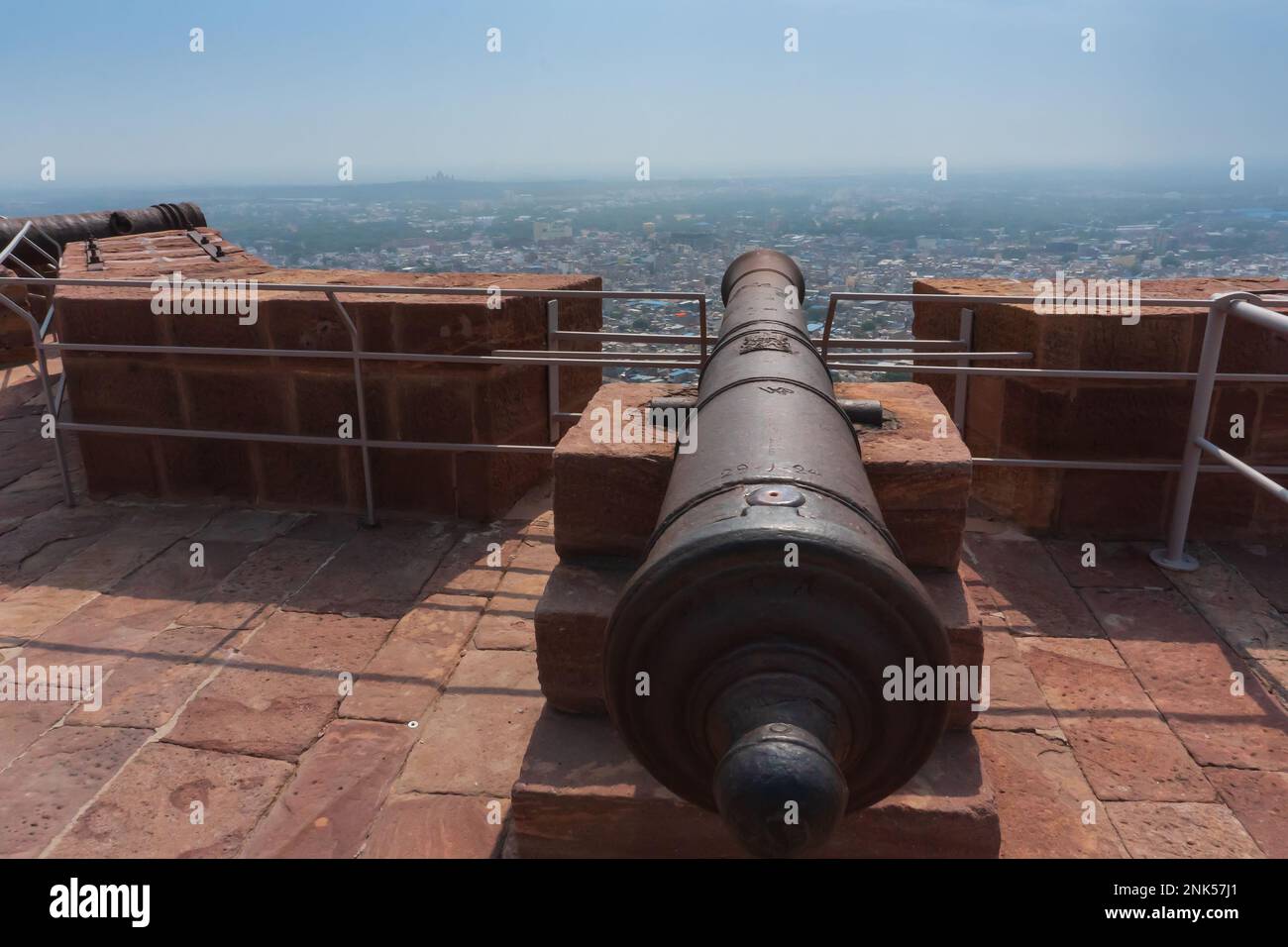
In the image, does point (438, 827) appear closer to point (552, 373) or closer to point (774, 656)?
point (774, 656)

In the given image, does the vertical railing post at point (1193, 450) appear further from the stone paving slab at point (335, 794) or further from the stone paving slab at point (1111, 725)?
the stone paving slab at point (335, 794)

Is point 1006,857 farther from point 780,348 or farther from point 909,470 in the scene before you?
point 780,348

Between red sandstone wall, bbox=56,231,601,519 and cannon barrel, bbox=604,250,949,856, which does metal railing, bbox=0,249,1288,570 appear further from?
cannon barrel, bbox=604,250,949,856

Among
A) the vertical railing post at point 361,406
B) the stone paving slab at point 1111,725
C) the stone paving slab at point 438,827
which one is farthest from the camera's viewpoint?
the vertical railing post at point 361,406

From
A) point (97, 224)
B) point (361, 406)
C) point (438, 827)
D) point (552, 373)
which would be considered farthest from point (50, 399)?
point (97, 224)

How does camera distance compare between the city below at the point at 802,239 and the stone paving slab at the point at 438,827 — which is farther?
the city below at the point at 802,239

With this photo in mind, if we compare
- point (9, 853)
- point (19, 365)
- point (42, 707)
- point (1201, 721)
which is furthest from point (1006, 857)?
point (19, 365)

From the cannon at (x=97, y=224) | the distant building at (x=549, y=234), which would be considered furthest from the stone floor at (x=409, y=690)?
the distant building at (x=549, y=234)
